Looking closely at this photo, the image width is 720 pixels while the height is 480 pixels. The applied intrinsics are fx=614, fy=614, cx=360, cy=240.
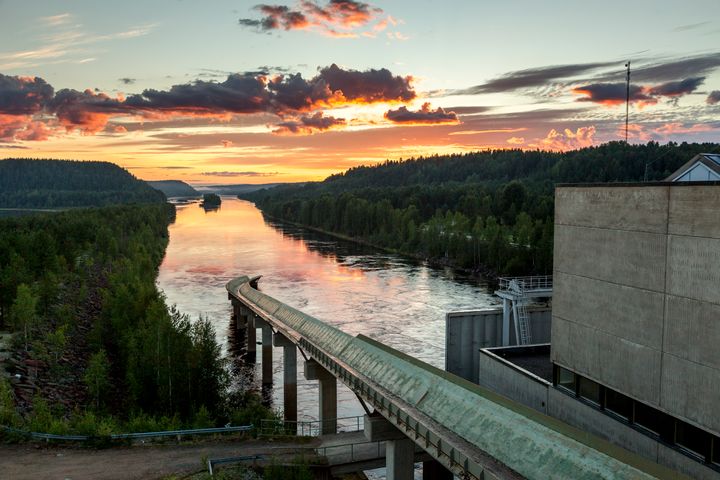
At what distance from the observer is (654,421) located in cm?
2559

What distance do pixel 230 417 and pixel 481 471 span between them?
20748 millimetres

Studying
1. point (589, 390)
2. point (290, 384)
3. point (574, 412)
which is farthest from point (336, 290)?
point (589, 390)

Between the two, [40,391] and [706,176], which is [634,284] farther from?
[40,391]

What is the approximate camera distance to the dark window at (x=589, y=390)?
29094mm

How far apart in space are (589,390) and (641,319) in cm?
577

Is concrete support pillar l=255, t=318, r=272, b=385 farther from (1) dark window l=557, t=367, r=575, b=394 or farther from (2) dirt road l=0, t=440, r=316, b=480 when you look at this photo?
(1) dark window l=557, t=367, r=575, b=394

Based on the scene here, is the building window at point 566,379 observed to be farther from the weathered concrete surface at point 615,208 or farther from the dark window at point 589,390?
the weathered concrete surface at point 615,208

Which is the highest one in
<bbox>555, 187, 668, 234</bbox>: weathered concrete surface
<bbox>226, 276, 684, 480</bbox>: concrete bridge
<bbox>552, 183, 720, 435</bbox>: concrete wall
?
<bbox>555, 187, 668, 234</bbox>: weathered concrete surface

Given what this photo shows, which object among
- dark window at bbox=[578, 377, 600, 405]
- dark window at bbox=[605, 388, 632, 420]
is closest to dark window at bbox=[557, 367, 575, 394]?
dark window at bbox=[578, 377, 600, 405]

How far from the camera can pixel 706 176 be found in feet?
91.8

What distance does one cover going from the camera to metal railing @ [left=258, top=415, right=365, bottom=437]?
32.5 meters

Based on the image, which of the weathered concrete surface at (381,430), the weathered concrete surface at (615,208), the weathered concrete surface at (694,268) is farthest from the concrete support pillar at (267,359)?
the weathered concrete surface at (694,268)

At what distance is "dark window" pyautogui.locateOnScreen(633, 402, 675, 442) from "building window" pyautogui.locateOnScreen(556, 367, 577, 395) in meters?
4.41

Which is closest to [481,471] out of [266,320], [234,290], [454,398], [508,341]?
[454,398]
